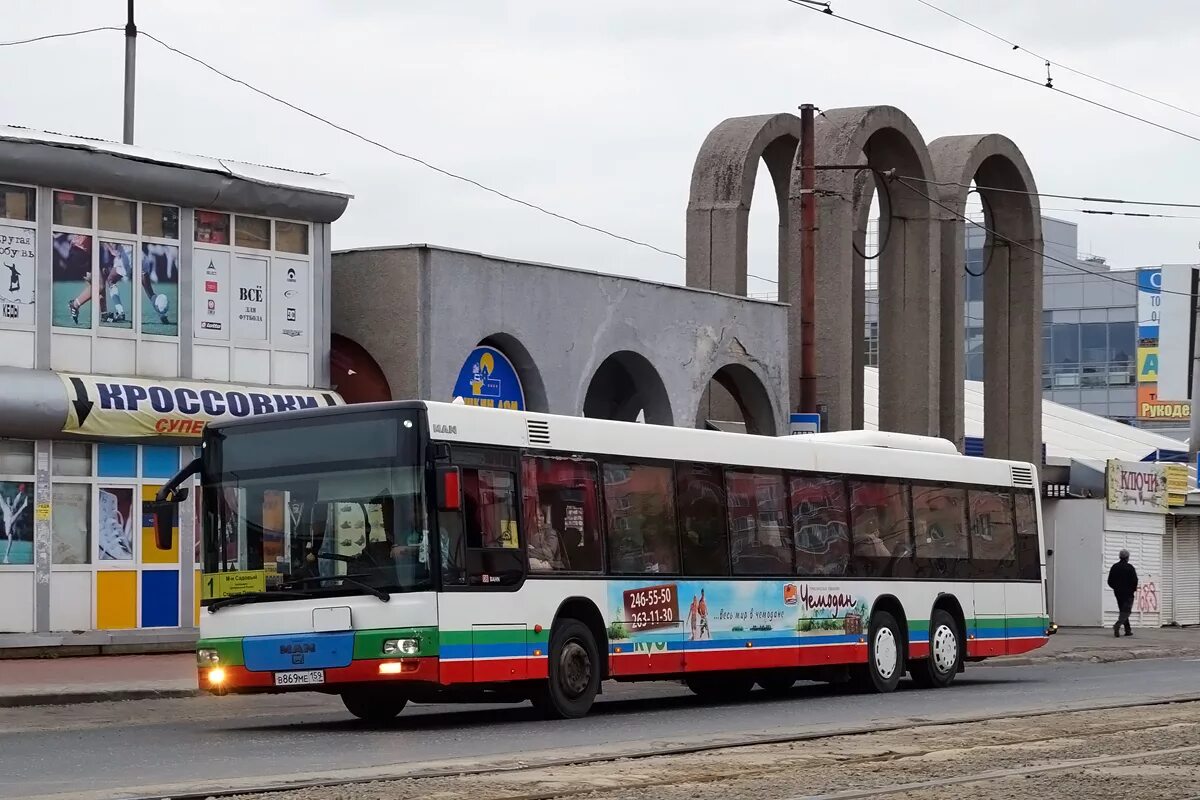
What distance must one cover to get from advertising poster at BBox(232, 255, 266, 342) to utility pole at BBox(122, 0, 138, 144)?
6115mm

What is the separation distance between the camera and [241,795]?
10953mm

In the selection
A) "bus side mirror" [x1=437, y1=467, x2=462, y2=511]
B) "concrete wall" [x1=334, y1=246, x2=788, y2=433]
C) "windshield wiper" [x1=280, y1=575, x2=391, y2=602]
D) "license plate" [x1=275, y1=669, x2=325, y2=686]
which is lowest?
"license plate" [x1=275, y1=669, x2=325, y2=686]

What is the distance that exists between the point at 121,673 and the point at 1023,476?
11.2m

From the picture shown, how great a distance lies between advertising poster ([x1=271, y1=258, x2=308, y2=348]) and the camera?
92.9 ft

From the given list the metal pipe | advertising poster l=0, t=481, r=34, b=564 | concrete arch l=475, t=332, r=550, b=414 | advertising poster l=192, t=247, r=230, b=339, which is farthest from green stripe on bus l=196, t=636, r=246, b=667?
the metal pipe

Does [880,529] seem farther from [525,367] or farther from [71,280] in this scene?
[71,280]

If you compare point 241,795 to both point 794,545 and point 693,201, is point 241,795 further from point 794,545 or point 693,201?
point 693,201

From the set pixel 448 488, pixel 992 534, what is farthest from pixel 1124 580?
pixel 448 488

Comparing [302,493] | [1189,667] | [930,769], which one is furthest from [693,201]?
[930,769]

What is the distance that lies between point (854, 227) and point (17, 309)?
17462mm

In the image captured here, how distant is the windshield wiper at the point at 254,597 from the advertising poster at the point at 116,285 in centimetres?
1041

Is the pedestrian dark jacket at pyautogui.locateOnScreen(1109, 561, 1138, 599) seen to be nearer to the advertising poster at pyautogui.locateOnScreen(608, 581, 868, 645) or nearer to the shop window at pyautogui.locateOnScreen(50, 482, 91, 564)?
the advertising poster at pyautogui.locateOnScreen(608, 581, 868, 645)

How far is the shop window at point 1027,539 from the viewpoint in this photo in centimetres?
2506

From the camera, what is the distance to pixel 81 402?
1001 inches
